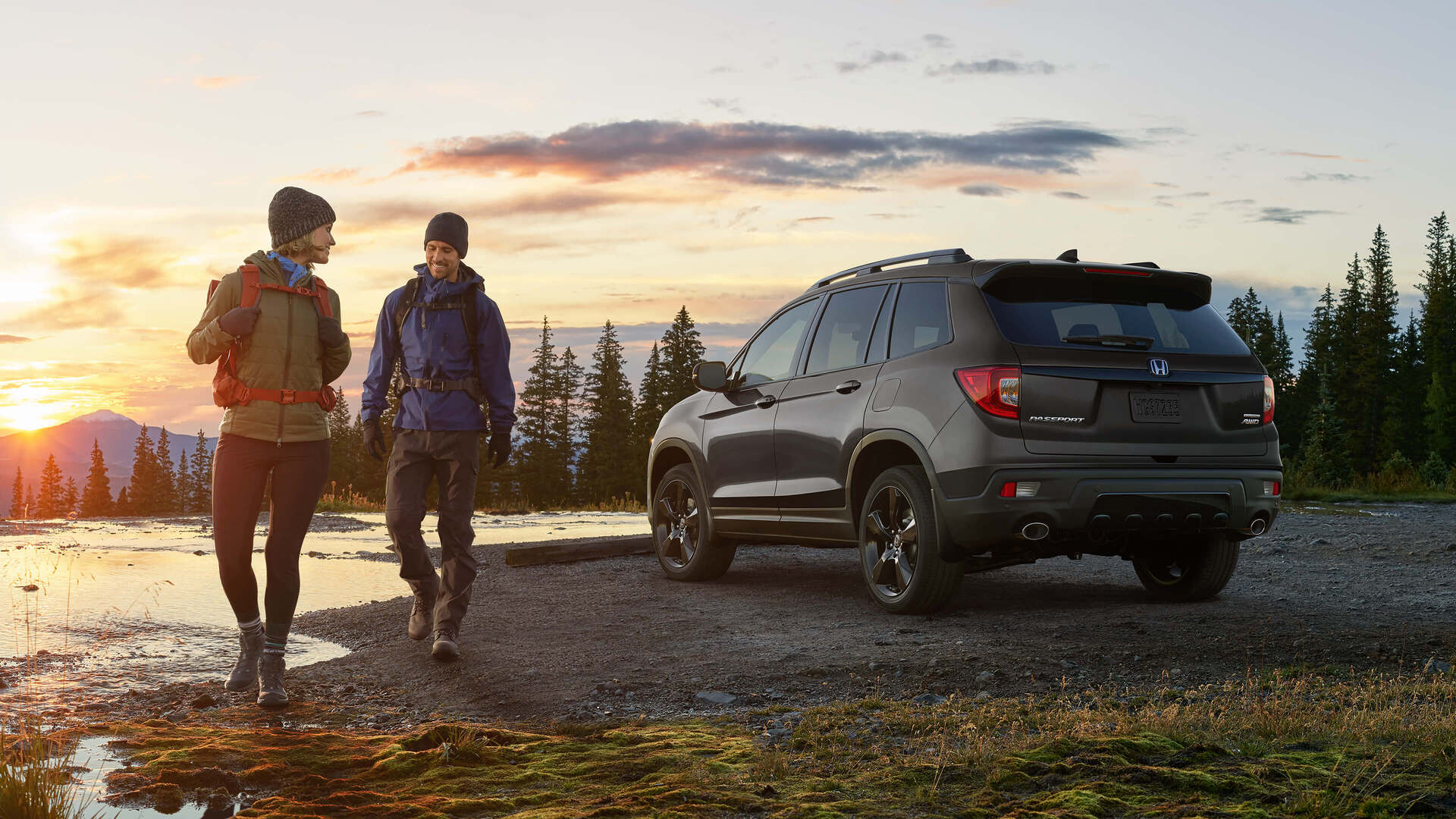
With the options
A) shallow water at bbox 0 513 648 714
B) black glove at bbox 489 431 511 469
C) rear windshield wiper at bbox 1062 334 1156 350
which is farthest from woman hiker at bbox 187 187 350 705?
rear windshield wiper at bbox 1062 334 1156 350

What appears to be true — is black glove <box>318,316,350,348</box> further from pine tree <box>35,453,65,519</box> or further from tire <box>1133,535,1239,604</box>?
pine tree <box>35,453,65,519</box>

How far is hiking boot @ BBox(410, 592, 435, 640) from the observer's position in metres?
7.28

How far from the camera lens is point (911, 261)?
26.5ft

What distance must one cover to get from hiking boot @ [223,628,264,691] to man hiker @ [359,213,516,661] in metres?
1.09

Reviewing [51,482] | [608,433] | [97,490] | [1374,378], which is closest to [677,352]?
[608,433]

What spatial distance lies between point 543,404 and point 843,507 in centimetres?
8184

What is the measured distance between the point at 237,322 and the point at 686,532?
16.2 feet

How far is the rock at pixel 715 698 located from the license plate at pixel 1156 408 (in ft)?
9.58

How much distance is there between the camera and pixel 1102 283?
24.1ft

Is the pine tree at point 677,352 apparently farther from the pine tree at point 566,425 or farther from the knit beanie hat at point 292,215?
the knit beanie hat at point 292,215

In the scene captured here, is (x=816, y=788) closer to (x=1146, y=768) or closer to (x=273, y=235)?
(x=1146, y=768)

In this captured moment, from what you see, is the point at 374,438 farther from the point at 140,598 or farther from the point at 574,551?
the point at 574,551

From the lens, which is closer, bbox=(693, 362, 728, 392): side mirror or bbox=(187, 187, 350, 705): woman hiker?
bbox=(187, 187, 350, 705): woman hiker

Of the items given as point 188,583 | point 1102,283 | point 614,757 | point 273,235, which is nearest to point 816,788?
point 614,757
